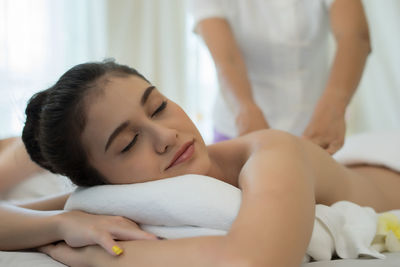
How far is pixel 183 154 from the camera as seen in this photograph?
1004 millimetres

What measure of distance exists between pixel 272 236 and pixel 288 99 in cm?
130

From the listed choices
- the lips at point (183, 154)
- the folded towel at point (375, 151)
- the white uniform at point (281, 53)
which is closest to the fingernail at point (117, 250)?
the lips at point (183, 154)

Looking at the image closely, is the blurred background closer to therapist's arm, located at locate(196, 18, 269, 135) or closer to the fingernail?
therapist's arm, located at locate(196, 18, 269, 135)

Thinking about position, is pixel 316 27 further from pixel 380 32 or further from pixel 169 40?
pixel 169 40

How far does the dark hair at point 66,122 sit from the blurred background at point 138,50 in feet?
1.69

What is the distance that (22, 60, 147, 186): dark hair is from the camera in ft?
3.31

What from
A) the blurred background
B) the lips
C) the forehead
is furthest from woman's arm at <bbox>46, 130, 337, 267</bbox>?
the blurred background

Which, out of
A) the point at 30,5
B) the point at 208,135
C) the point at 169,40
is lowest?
the point at 208,135

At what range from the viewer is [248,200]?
816 mm

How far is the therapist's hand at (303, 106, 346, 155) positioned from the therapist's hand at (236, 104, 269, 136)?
6.1 inches

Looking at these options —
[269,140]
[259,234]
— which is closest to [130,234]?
[259,234]

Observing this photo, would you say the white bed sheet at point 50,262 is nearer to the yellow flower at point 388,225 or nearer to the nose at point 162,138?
the yellow flower at point 388,225

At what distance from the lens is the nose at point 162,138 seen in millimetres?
964

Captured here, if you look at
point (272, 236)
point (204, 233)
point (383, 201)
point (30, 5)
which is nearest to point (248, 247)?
point (272, 236)
